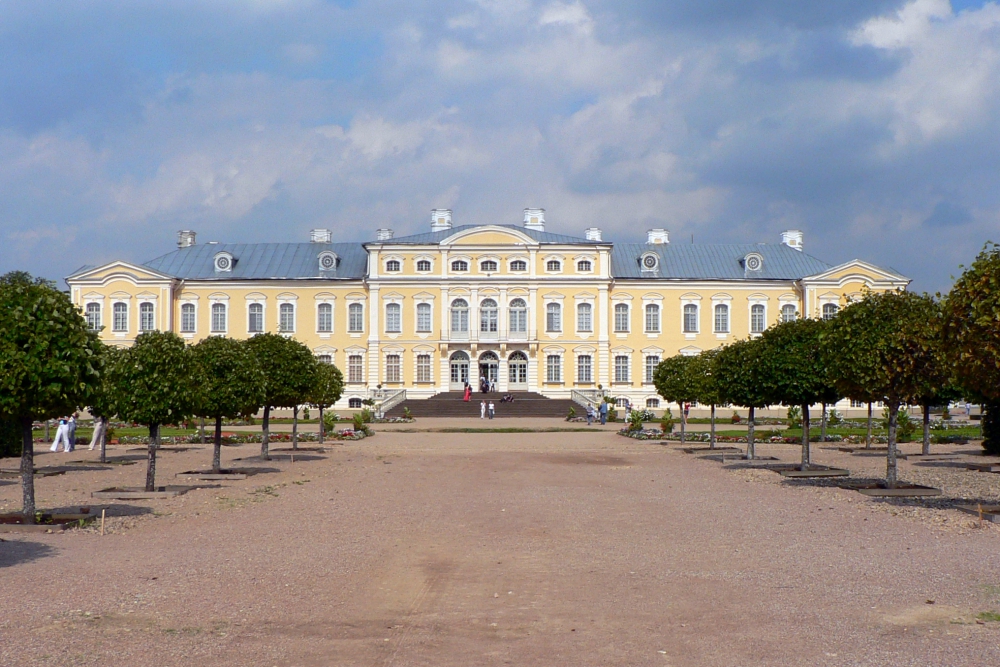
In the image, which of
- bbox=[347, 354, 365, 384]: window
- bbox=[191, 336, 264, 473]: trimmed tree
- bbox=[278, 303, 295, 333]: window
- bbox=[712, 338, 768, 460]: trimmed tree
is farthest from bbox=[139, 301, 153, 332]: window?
bbox=[712, 338, 768, 460]: trimmed tree

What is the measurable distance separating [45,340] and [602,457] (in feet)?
50.2

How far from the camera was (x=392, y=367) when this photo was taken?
5669 centimetres

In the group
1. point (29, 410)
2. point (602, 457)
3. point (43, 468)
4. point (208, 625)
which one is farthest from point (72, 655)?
point (602, 457)

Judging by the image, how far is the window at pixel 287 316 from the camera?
57.3m

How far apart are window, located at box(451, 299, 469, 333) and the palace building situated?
6 cm

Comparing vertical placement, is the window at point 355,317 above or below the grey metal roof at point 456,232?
below

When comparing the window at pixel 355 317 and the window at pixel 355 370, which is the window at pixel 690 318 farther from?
the window at pixel 355 370

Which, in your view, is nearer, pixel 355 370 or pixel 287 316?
pixel 355 370

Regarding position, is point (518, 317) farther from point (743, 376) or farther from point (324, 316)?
point (743, 376)

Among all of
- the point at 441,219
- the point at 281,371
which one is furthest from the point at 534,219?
the point at 281,371

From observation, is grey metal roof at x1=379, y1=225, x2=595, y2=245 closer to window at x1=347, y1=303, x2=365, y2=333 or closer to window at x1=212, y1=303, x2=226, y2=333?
window at x1=347, y1=303, x2=365, y2=333

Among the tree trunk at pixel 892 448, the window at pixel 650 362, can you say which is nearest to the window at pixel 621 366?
the window at pixel 650 362

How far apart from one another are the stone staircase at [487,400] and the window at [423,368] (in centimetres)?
248

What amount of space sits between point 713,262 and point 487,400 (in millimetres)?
16255
